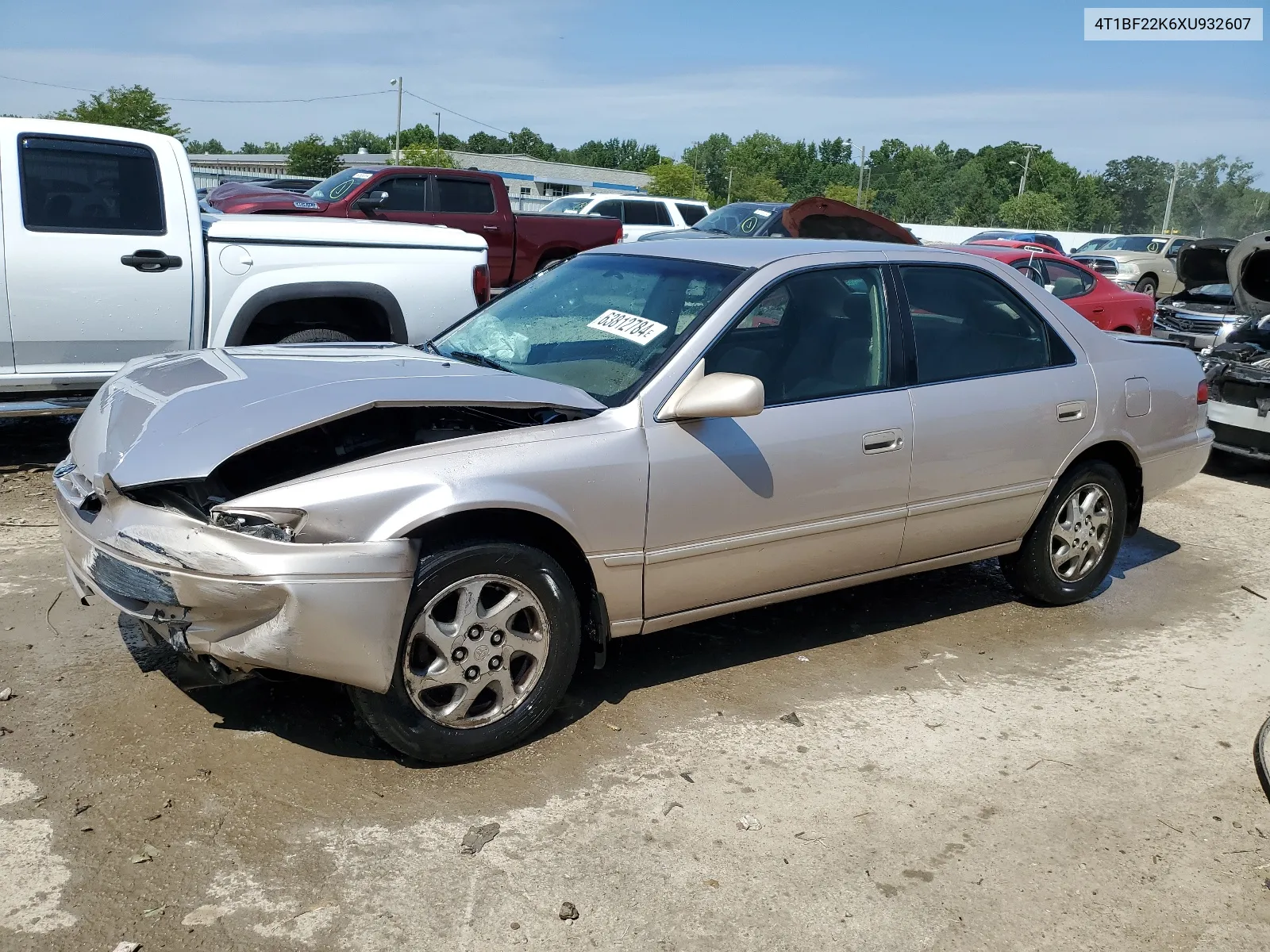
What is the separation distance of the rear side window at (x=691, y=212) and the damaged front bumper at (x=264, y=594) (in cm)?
1912

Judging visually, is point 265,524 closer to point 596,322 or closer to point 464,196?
point 596,322

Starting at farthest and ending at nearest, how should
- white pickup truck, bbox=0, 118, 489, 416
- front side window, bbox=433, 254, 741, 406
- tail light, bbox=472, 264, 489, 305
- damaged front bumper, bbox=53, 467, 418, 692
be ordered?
1. tail light, bbox=472, 264, 489, 305
2. white pickup truck, bbox=0, 118, 489, 416
3. front side window, bbox=433, 254, 741, 406
4. damaged front bumper, bbox=53, 467, 418, 692

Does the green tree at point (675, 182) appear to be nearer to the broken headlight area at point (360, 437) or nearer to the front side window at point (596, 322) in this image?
the front side window at point (596, 322)

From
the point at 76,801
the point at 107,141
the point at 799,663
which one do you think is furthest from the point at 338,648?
the point at 107,141

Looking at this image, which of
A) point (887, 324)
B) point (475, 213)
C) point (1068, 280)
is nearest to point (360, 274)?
point (887, 324)

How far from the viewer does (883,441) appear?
4395mm

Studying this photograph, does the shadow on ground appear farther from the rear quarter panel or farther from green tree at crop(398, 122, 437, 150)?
green tree at crop(398, 122, 437, 150)

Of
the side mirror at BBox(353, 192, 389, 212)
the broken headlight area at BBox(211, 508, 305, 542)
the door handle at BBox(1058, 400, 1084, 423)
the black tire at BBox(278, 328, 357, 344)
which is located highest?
the side mirror at BBox(353, 192, 389, 212)

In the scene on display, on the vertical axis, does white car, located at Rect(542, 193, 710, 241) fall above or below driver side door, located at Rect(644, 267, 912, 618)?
above

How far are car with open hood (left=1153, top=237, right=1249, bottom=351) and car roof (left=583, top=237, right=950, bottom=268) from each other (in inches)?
227

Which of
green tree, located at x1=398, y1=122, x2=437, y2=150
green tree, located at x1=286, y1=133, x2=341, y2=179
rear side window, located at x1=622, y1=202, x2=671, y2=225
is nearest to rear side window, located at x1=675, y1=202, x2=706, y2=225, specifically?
rear side window, located at x1=622, y1=202, x2=671, y2=225

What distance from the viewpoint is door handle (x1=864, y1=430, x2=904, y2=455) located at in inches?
172

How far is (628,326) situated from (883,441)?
1.10 meters

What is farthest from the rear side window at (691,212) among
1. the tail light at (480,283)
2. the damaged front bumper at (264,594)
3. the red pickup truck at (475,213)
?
the damaged front bumper at (264,594)
